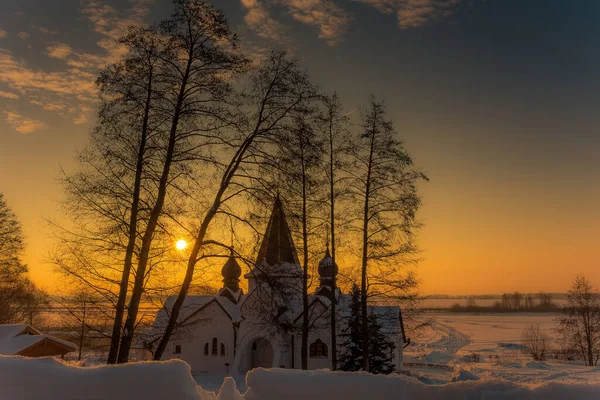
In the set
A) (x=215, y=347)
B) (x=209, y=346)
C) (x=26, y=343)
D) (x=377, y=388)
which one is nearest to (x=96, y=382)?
(x=377, y=388)

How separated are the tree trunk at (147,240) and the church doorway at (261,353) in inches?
941

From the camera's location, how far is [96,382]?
10.7 ft

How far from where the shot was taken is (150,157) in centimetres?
927

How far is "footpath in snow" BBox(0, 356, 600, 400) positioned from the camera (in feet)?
10.6

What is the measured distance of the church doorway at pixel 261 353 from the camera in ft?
104

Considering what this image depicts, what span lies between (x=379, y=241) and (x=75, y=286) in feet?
27.6

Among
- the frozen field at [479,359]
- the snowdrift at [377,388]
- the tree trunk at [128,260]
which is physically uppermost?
the tree trunk at [128,260]

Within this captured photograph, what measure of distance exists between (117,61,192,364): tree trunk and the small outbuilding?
1460 centimetres

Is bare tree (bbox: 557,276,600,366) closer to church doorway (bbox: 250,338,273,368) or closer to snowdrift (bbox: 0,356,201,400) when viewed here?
church doorway (bbox: 250,338,273,368)

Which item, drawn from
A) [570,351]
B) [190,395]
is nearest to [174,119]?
[190,395]

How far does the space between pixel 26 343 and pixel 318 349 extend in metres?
15.9

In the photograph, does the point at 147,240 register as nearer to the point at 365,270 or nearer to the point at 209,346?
the point at 365,270

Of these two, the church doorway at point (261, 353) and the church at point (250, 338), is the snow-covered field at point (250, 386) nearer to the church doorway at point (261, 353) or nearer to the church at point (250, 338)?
the church at point (250, 338)

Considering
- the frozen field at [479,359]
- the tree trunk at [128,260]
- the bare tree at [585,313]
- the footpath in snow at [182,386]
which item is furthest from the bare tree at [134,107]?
the bare tree at [585,313]
